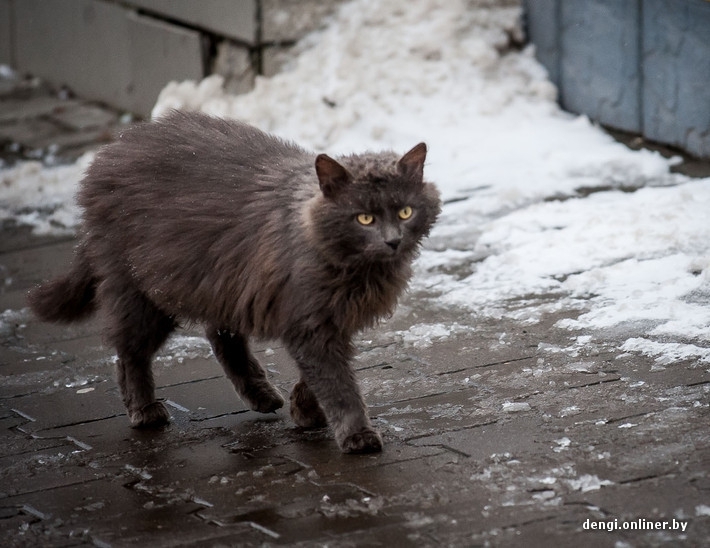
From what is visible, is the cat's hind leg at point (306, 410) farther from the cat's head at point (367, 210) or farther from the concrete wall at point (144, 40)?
the concrete wall at point (144, 40)

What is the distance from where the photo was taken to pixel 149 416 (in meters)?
4.77

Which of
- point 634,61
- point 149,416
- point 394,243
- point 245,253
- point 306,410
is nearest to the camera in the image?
point 394,243

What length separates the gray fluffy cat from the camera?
4164 mm

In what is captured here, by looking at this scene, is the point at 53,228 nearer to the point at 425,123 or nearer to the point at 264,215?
the point at 425,123

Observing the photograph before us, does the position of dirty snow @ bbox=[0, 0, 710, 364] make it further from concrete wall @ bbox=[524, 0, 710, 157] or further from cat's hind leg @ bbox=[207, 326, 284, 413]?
cat's hind leg @ bbox=[207, 326, 284, 413]

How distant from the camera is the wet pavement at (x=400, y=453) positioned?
356 cm

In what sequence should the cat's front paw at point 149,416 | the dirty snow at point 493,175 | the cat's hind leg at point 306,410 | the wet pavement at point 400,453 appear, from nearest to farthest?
the wet pavement at point 400,453 → the cat's hind leg at point 306,410 → the cat's front paw at point 149,416 → the dirty snow at point 493,175

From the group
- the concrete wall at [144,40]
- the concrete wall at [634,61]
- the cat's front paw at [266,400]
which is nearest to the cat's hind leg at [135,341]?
the cat's front paw at [266,400]

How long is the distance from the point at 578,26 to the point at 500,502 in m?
5.70

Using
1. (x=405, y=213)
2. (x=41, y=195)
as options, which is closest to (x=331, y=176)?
(x=405, y=213)

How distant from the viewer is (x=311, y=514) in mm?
3734

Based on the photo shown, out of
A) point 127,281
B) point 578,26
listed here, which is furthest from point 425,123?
point 127,281

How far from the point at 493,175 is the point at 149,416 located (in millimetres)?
3753

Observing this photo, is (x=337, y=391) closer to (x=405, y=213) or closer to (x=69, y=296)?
(x=405, y=213)
